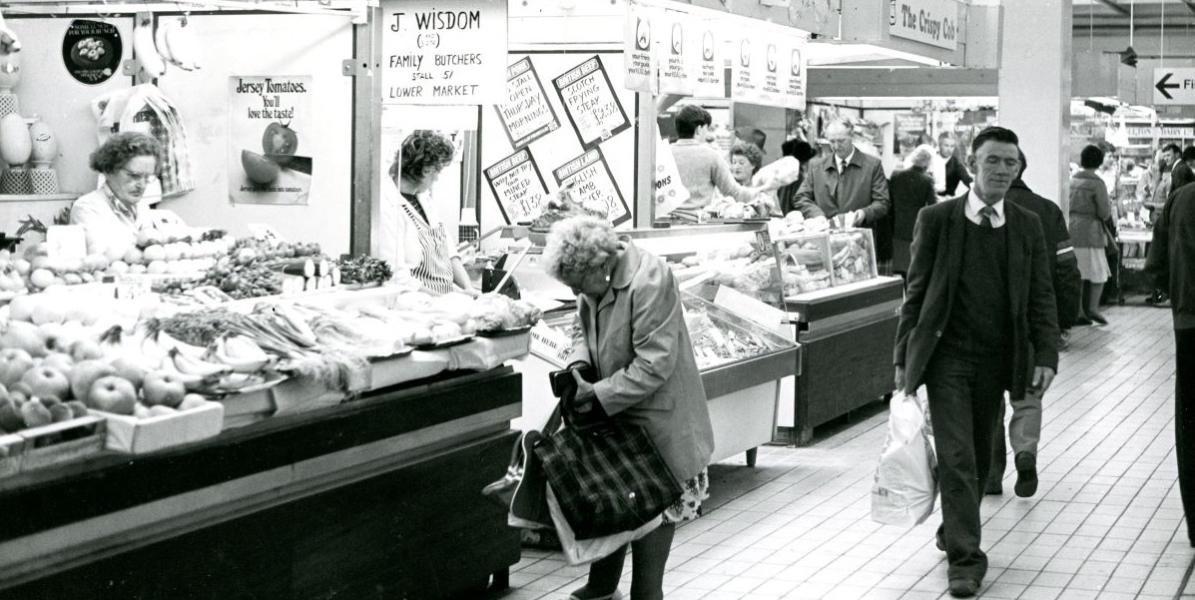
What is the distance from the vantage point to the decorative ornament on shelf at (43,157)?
7.09 m

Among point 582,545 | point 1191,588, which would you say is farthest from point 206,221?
point 1191,588

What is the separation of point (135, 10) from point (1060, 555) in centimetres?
462

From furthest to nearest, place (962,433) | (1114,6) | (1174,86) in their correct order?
(1114,6) → (1174,86) → (962,433)

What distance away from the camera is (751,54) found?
9883 mm

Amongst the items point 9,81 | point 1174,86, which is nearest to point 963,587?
point 9,81

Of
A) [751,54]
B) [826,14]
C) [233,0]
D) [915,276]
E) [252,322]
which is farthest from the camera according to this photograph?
[751,54]

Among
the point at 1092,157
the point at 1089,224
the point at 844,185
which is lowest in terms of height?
the point at 1089,224

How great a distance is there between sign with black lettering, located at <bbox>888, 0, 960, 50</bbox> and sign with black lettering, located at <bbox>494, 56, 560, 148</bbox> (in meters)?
2.44

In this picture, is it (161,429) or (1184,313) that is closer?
(161,429)

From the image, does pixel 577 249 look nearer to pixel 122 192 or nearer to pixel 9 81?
pixel 122 192

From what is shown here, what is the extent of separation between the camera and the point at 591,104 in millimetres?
10281

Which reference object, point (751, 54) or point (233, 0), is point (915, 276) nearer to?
point (233, 0)

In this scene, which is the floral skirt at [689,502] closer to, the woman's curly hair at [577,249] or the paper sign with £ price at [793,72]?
the woman's curly hair at [577,249]

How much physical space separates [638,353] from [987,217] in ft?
5.56
